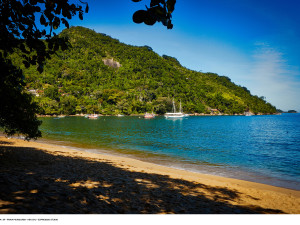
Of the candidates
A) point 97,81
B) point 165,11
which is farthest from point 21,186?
point 97,81

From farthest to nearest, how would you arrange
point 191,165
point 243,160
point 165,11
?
1. point 243,160
2. point 191,165
3. point 165,11

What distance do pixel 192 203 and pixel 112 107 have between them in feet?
441

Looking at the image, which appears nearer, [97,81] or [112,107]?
[112,107]

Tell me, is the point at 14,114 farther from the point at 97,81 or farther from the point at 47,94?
the point at 97,81

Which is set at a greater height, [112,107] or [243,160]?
[112,107]

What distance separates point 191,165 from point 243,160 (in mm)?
6973

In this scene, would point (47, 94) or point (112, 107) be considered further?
point (112, 107)

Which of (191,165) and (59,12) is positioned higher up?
(59,12)

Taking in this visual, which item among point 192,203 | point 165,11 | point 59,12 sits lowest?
point 192,203

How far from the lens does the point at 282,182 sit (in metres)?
12.5
